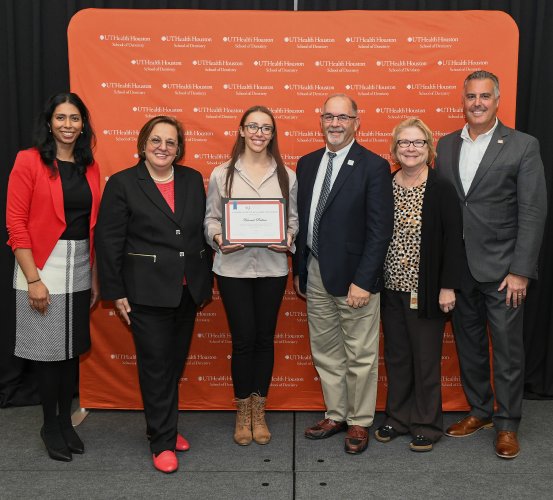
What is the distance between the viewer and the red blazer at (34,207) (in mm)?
2770

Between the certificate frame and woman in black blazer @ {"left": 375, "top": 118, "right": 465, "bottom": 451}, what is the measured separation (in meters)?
0.59

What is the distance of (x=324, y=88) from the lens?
11.5 ft

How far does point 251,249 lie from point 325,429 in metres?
1.10

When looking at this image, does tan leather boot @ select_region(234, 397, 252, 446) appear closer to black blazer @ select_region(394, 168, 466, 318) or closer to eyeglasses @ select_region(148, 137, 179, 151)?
black blazer @ select_region(394, 168, 466, 318)

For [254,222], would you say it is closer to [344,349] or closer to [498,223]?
[344,349]

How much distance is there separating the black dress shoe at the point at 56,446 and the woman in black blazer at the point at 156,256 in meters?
0.45

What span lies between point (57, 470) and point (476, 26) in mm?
3298

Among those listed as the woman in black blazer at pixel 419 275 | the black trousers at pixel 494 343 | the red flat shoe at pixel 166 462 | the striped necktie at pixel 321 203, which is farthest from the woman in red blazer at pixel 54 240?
the black trousers at pixel 494 343

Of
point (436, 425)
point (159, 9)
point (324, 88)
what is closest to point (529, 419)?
point (436, 425)

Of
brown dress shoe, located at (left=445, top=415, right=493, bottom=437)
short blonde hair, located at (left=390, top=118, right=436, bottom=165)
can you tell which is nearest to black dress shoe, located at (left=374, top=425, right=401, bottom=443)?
brown dress shoe, located at (left=445, top=415, right=493, bottom=437)

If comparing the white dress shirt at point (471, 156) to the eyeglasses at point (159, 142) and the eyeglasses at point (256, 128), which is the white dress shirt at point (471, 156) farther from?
the eyeglasses at point (159, 142)

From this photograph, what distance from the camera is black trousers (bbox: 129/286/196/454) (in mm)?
2885

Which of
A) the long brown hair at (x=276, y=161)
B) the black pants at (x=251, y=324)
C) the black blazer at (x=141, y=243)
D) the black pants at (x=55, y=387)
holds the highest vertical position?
the long brown hair at (x=276, y=161)

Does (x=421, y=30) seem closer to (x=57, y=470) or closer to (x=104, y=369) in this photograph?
(x=104, y=369)
